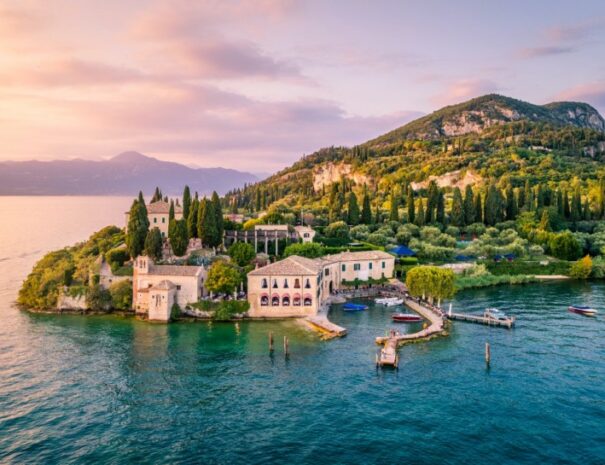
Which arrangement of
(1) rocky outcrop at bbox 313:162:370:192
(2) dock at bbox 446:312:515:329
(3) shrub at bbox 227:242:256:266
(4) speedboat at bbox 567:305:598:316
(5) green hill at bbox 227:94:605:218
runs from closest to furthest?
(2) dock at bbox 446:312:515:329 → (4) speedboat at bbox 567:305:598:316 → (3) shrub at bbox 227:242:256:266 → (5) green hill at bbox 227:94:605:218 → (1) rocky outcrop at bbox 313:162:370:192

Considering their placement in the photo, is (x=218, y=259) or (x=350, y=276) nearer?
(x=218, y=259)

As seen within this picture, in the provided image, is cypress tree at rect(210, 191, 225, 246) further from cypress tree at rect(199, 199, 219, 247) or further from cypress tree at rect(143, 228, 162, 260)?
cypress tree at rect(143, 228, 162, 260)

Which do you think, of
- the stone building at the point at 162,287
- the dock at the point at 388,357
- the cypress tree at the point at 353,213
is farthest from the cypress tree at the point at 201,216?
the cypress tree at the point at 353,213

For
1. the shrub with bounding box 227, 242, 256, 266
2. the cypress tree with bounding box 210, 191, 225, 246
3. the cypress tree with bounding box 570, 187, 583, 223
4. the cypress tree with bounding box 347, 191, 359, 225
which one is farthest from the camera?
the cypress tree with bounding box 570, 187, 583, 223

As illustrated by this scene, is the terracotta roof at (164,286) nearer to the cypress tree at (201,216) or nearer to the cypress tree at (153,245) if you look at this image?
the cypress tree at (153,245)

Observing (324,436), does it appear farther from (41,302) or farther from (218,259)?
(41,302)

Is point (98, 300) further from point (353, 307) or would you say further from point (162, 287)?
point (353, 307)

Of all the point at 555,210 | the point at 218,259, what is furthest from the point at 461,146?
the point at 218,259

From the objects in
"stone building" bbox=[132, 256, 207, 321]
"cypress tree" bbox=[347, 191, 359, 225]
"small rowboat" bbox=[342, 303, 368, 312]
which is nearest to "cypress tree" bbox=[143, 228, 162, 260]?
"stone building" bbox=[132, 256, 207, 321]
